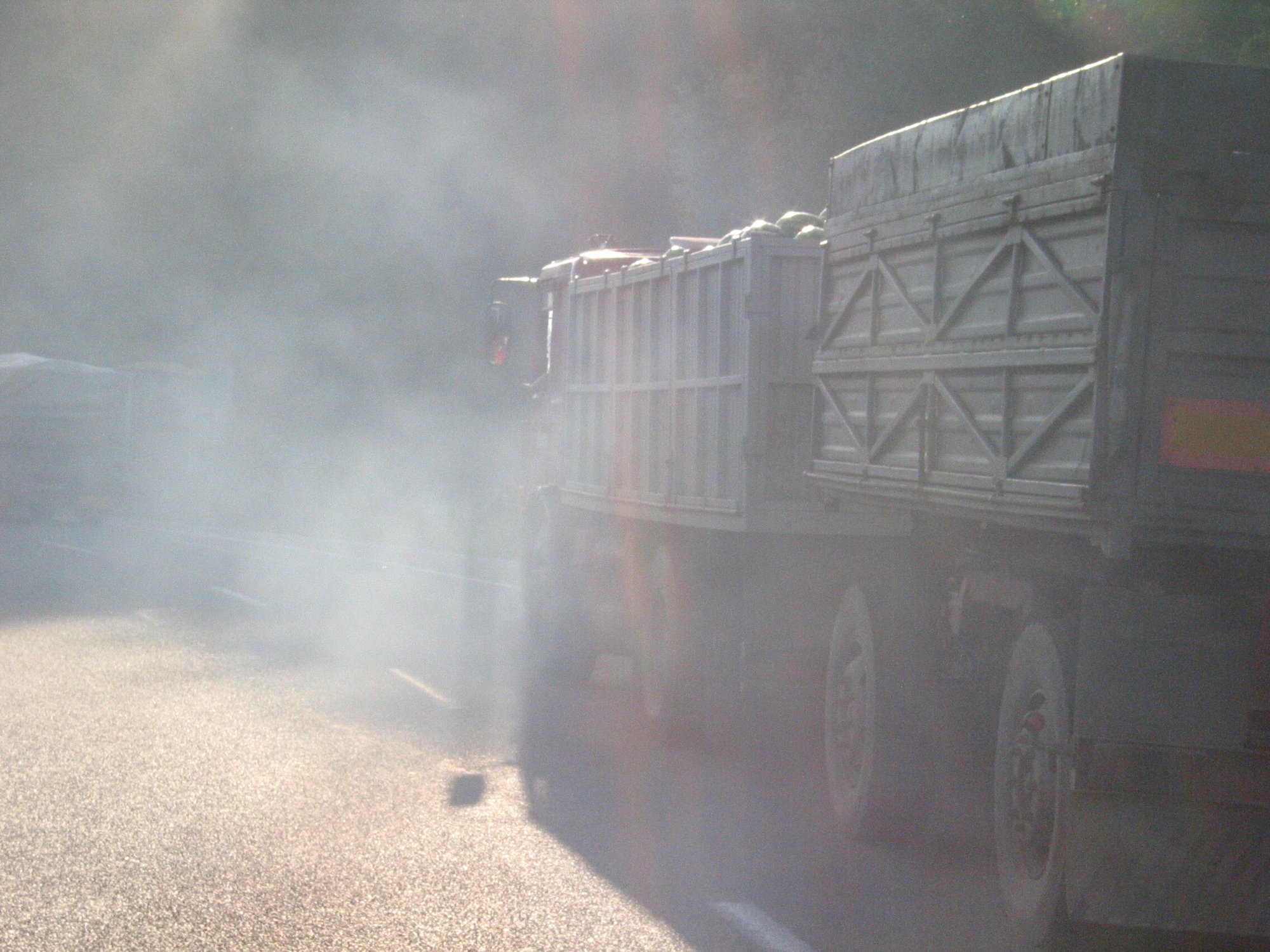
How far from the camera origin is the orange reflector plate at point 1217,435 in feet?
16.2

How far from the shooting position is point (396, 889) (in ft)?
21.0

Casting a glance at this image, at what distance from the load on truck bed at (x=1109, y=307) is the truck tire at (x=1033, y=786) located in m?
0.51

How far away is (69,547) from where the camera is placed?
2481 cm

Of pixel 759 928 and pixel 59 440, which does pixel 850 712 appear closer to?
pixel 759 928

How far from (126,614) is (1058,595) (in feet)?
38.7

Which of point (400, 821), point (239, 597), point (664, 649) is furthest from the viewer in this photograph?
point (239, 597)

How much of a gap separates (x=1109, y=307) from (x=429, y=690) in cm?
757

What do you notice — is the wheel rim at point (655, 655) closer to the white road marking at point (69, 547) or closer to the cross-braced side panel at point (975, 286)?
the cross-braced side panel at point (975, 286)

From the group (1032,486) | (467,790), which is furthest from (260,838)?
(1032,486)

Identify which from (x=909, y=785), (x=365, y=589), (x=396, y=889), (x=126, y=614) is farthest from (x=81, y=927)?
(x=365, y=589)

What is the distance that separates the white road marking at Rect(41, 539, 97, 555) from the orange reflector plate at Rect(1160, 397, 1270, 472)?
20824 mm

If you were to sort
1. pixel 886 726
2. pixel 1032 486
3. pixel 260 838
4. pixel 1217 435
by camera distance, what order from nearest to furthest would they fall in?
pixel 1217 435 → pixel 1032 486 → pixel 886 726 → pixel 260 838

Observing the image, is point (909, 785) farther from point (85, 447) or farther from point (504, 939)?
point (85, 447)

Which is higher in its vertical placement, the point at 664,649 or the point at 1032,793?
the point at 1032,793
